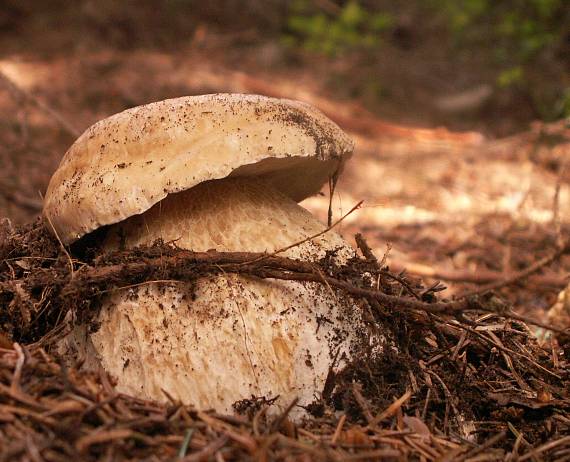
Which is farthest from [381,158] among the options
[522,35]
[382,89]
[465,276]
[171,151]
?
[171,151]

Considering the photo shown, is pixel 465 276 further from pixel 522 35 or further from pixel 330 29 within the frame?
pixel 330 29

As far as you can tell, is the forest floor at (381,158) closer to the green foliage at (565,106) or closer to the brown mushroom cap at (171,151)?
the green foliage at (565,106)

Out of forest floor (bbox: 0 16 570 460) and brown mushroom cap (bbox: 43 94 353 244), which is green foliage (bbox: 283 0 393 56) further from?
brown mushroom cap (bbox: 43 94 353 244)

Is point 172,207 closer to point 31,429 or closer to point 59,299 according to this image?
point 59,299

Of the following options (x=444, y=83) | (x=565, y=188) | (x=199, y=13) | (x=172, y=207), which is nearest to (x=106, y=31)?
(x=199, y=13)

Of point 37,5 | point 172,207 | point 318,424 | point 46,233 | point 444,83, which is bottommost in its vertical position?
point 318,424

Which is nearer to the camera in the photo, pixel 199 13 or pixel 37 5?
pixel 37 5

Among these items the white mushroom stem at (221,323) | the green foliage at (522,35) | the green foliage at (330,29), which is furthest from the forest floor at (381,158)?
the green foliage at (522,35)
